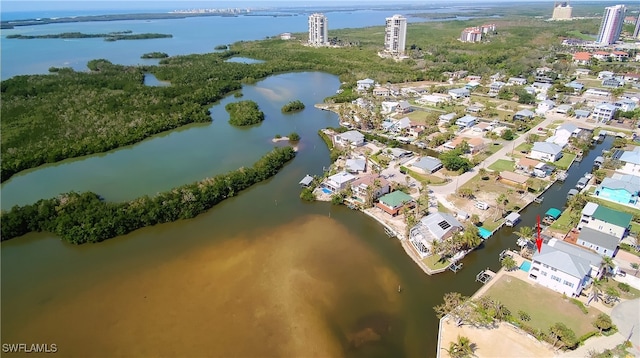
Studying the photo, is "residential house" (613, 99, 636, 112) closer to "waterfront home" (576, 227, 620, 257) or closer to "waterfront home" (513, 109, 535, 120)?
"waterfront home" (513, 109, 535, 120)

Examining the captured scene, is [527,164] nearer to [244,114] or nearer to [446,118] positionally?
[446,118]

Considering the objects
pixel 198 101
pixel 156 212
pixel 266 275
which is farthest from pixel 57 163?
pixel 266 275

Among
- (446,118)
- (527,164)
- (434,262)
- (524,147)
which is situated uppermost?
(446,118)

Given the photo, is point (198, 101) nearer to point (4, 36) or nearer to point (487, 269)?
point (487, 269)

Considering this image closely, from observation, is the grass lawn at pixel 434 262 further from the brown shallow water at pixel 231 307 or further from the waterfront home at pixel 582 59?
the waterfront home at pixel 582 59

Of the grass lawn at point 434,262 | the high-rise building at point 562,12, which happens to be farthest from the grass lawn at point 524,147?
the high-rise building at point 562,12

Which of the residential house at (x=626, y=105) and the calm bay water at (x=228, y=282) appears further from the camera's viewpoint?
the residential house at (x=626, y=105)

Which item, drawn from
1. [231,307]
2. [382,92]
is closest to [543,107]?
[382,92]

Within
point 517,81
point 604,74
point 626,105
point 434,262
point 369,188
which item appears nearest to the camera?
point 434,262
